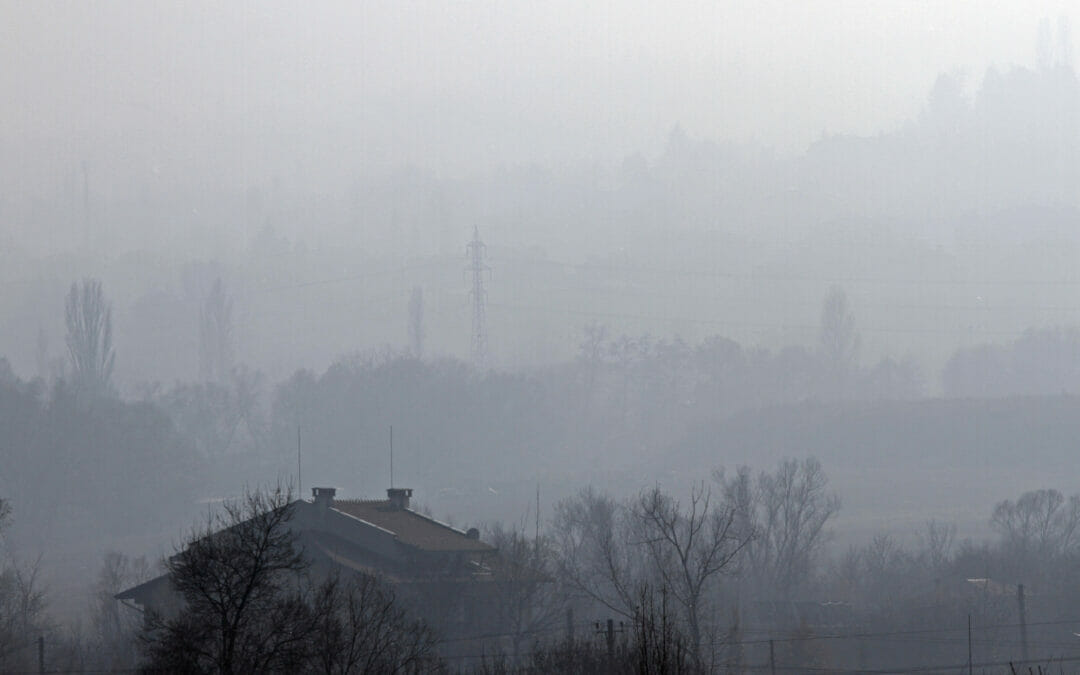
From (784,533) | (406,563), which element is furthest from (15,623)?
(784,533)

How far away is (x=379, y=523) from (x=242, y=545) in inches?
853

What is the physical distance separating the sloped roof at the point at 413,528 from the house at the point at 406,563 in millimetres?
42

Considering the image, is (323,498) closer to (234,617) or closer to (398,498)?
(398,498)

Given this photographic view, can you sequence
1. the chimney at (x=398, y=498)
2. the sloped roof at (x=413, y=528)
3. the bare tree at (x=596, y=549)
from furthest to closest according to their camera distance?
the bare tree at (x=596, y=549) → the chimney at (x=398, y=498) → the sloped roof at (x=413, y=528)

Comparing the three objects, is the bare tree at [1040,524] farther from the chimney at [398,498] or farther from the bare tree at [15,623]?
the bare tree at [15,623]

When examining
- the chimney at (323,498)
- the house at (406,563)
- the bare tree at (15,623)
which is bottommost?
the bare tree at (15,623)

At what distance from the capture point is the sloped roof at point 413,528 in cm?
4456

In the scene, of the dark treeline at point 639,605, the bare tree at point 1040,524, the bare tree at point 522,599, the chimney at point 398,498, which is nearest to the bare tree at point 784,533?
the dark treeline at point 639,605

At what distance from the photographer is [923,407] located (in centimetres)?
11875

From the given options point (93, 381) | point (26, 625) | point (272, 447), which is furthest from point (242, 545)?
point (93, 381)

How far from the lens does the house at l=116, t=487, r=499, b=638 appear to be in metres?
42.0

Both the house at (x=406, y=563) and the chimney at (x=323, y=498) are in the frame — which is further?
the chimney at (x=323, y=498)

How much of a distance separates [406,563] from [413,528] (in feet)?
10.5

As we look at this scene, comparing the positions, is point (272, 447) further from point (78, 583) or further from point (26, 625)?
point (26, 625)
